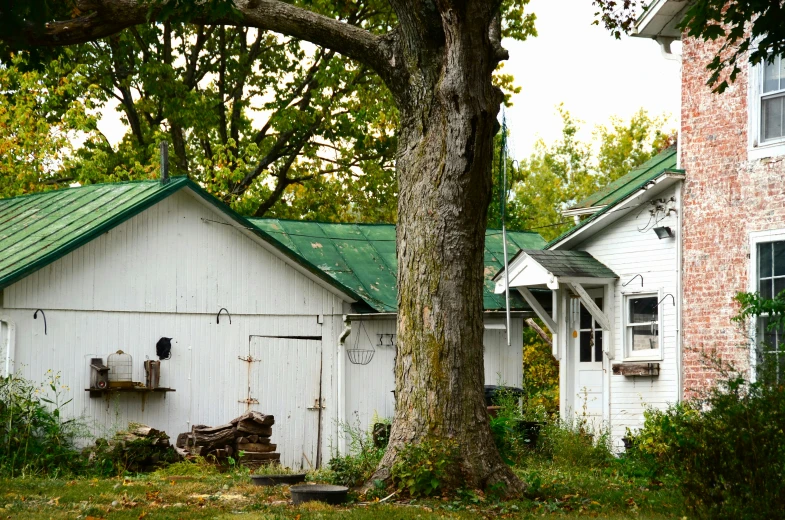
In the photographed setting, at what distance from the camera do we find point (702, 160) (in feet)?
51.2

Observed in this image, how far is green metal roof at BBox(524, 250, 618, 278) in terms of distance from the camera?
1673 centimetres

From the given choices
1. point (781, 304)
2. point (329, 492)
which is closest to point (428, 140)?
point (329, 492)

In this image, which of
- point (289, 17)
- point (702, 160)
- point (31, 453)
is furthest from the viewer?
point (702, 160)

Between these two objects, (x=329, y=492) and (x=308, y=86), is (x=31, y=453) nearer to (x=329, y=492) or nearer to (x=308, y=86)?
(x=329, y=492)

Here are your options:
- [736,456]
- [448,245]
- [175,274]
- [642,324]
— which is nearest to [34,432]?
[175,274]

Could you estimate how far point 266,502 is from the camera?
409 inches

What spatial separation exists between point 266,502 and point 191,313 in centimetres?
653

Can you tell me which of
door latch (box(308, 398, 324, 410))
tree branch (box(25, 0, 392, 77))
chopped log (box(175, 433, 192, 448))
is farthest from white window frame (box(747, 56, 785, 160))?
chopped log (box(175, 433, 192, 448))

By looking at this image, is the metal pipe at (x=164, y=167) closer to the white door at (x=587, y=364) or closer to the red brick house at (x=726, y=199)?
the white door at (x=587, y=364)

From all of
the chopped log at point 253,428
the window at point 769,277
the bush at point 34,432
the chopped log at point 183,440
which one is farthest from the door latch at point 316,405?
the window at point 769,277

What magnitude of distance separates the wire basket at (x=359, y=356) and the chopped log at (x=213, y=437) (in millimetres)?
2966

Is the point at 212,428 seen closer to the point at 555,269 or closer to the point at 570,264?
the point at 555,269

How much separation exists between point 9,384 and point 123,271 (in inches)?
97.7

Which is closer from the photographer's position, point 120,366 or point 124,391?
point 124,391
